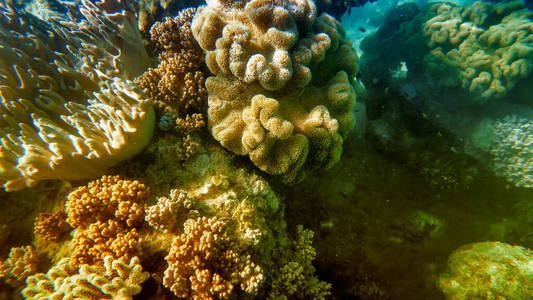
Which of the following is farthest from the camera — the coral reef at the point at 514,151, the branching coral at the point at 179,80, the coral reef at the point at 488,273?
the coral reef at the point at 514,151

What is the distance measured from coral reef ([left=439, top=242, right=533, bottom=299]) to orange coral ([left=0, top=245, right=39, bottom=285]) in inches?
265

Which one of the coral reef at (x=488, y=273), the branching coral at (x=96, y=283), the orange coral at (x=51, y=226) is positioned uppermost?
the orange coral at (x=51, y=226)

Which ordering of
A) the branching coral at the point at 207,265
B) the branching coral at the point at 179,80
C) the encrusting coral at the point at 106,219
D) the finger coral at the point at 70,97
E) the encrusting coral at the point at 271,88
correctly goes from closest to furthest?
the branching coral at the point at 207,265
the encrusting coral at the point at 106,219
the finger coral at the point at 70,97
the encrusting coral at the point at 271,88
the branching coral at the point at 179,80

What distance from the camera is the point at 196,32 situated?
3.19m

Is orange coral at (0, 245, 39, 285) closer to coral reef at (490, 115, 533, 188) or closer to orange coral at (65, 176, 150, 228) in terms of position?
orange coral at (65, 176, 150, 228)

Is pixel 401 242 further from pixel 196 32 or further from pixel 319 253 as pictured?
pixel 196 32

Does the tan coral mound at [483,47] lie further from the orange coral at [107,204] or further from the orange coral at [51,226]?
the orange coral at [51,226]

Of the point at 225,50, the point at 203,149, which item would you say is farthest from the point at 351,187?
the point at 225,50

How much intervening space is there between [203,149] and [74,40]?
3013 mm

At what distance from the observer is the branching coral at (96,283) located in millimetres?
2061

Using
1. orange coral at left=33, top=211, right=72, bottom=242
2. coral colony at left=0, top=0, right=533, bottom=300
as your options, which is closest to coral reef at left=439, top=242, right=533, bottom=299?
coral colony at left=0, top=0, right=533, bottom=300

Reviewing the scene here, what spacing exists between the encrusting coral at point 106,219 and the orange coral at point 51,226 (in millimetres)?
282

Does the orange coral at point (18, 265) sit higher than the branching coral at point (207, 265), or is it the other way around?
the orange coral at point (18, 265)

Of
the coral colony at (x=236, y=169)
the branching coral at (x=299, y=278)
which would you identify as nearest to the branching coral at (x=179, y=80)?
the coral colony at (x=236, y=169)
